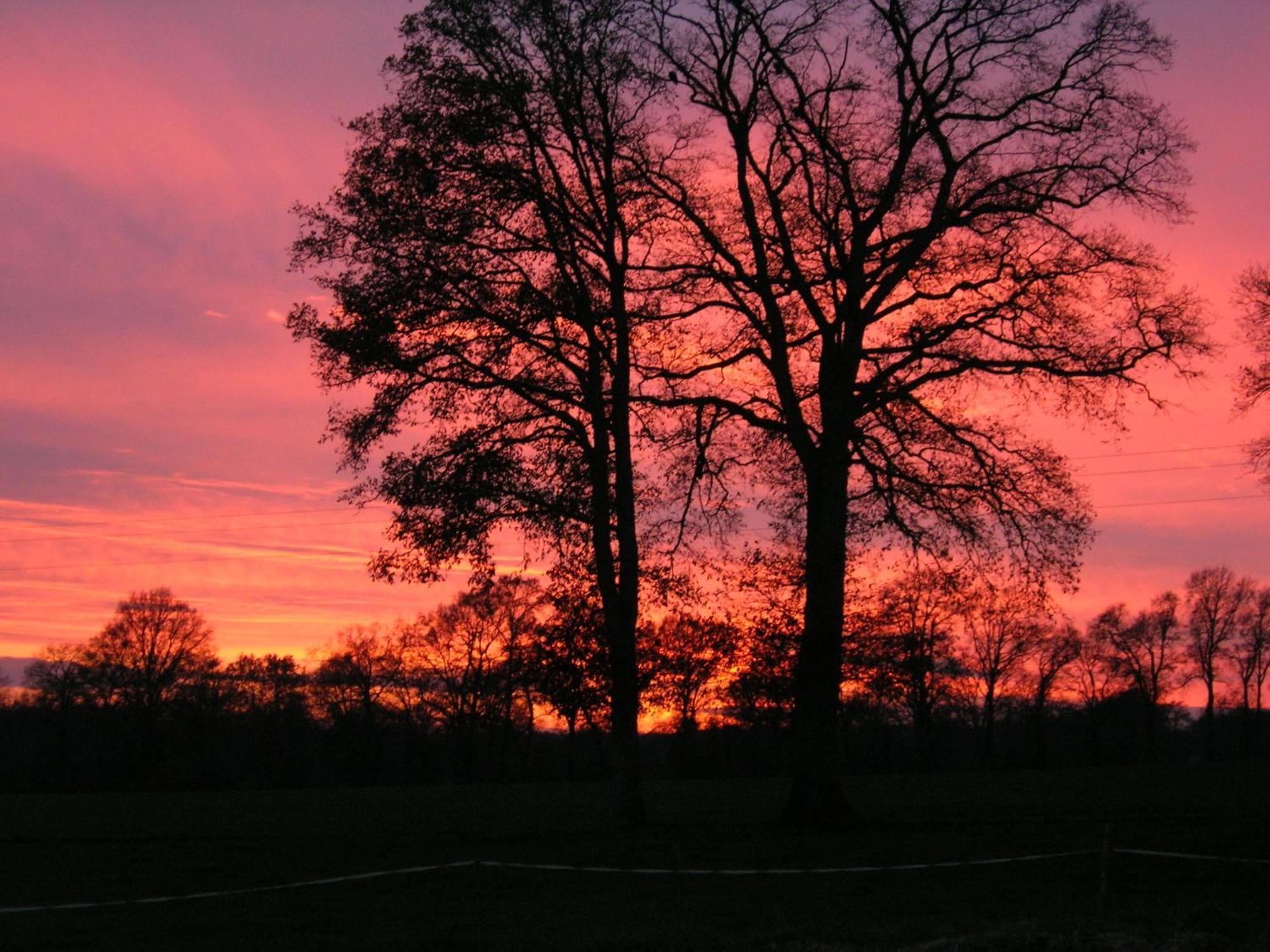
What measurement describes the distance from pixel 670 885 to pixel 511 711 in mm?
71108

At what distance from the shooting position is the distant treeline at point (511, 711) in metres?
72.8

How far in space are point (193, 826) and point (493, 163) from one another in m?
22.5

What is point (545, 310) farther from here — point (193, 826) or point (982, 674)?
point (982, 674)

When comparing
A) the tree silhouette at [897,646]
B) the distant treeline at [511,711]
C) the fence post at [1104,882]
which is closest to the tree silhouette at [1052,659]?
the distant treeline at [511,711]

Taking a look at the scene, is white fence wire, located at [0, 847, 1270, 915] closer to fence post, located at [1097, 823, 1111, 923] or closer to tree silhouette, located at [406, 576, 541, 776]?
fence post, located at [1097, 823, 1111, 923]


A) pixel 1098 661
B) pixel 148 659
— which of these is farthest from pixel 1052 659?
pixel 148 659

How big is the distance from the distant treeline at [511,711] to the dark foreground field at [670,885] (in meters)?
28.8

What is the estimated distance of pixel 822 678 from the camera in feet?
69.7

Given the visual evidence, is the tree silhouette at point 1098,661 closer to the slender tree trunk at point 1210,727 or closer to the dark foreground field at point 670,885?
the slender tree trunk at point 1210,727

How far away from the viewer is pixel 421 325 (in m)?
21.7

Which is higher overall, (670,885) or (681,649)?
(681,649)

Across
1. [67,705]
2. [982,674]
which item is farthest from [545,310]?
[982,674]

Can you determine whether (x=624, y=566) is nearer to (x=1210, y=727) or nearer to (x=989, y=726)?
(x=989, y=726)

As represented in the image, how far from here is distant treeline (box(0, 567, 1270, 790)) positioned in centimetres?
7281
